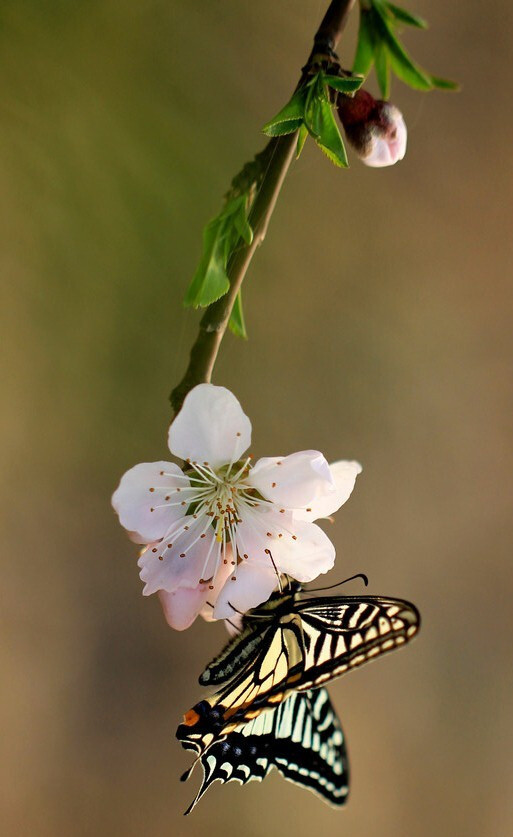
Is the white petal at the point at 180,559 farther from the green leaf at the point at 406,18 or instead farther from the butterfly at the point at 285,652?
the green leaf at the point at 406,18

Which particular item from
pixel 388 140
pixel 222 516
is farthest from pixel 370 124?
pixel 222 516

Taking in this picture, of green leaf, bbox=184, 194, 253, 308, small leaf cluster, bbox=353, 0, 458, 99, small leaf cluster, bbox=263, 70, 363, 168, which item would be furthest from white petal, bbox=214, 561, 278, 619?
small leaf cluster, bbox=353, 0, 458, 99

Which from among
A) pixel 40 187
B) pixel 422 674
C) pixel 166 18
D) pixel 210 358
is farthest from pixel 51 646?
pixel 210 358

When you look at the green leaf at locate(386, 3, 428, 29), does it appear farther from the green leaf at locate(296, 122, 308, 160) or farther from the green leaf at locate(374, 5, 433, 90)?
the green leaf at locate(296, 122, 308, 160)

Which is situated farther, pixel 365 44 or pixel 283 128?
pixel 365 44

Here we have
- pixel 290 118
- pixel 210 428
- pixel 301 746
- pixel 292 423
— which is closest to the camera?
pixel 290 118

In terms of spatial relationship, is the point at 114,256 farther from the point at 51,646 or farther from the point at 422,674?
the point at 422,674

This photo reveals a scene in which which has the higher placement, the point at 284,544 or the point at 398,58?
the point at 398,58

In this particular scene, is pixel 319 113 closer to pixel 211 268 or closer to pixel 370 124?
pixel 370 124
